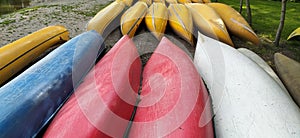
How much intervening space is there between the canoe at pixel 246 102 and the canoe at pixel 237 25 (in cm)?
104

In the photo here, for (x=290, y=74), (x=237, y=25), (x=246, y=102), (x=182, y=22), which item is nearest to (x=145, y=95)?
(x=246, y=102)

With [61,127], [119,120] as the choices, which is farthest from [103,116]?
[61,127]

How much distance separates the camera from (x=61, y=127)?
120 cm

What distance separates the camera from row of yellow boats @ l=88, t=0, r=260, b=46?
2.81 metres

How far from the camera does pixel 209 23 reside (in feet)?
9.79

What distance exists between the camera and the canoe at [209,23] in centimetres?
271

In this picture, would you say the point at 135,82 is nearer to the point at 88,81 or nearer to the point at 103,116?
the point at 88,81

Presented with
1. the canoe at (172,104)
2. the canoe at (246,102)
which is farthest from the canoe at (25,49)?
the canoe at (246,102)

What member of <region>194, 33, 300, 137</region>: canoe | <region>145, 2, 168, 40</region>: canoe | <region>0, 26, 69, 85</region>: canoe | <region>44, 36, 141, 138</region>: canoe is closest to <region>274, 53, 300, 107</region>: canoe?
<region>194, 33, 300, 137</region>: canoe

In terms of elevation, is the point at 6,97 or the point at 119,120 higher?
the point at 6,97

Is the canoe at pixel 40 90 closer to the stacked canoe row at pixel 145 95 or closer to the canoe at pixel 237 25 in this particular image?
the stacked canoe row at pixel 145 95

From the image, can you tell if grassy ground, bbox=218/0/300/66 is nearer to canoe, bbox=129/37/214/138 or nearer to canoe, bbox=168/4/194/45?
canoe, bbox=168/4/194/45

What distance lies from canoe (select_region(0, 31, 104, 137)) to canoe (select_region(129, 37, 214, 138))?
0.52 m

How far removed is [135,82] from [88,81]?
1.15ft
